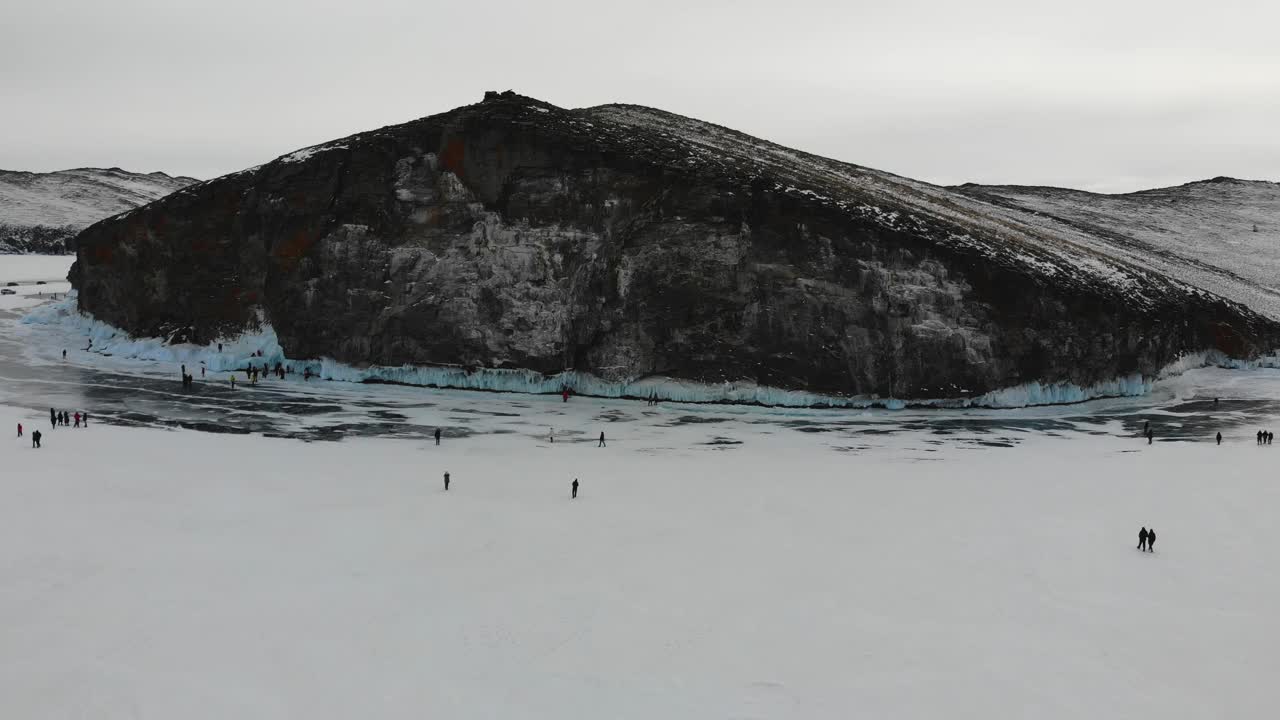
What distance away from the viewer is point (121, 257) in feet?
250

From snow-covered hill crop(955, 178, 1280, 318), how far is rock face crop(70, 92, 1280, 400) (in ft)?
46.9

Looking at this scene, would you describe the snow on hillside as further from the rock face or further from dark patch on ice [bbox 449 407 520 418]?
dark patch on ice [bbox 449 407 520 418]

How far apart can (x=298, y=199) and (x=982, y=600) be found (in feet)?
190

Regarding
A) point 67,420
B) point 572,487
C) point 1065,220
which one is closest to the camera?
point 572,487

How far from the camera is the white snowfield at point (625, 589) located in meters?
18.6

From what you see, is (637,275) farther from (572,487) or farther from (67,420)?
(67,420)

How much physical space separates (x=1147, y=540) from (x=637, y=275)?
120 ft

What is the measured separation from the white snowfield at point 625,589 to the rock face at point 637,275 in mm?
18568

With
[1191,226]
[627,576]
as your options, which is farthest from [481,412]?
[1191,226]

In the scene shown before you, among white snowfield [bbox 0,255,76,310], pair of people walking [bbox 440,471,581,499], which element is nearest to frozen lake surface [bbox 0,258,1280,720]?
pair of people walking [bbox 440,471,581,499]

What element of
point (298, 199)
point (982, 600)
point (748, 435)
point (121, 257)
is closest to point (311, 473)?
point (748, 435)

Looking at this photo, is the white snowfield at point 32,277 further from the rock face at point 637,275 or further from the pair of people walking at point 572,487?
the pair of people walking at point 572,487

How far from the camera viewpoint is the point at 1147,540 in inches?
1120

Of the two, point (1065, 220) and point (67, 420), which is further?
point (1065, 220)
